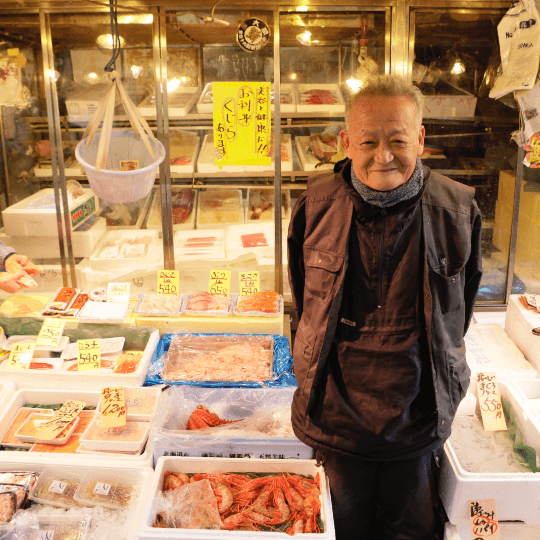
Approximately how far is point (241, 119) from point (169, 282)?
1.22m

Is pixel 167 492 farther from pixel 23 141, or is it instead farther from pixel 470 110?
pixel 470 110

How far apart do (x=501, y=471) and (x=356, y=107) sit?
1719 millimetres

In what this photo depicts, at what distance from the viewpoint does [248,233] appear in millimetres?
4223

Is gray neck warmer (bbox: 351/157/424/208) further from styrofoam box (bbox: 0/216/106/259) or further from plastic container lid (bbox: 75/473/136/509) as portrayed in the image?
styrofoam box (bbox: 0/216/106/259)

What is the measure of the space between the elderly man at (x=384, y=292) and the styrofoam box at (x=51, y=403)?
3.05ft

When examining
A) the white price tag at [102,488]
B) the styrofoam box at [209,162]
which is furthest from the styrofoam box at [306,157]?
the white price tag at [102,488]

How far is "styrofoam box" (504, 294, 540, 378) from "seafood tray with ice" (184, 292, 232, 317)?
1.81 meters

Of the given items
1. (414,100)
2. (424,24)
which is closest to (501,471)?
(414,100)

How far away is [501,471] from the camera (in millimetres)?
2461

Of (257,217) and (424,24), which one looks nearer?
(424,24)

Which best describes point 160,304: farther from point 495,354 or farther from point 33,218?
point 495,354

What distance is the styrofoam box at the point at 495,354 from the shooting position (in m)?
3.11

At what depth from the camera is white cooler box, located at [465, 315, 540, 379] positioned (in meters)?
3.11

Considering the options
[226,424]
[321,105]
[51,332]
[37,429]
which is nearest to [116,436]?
[37,429]
